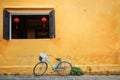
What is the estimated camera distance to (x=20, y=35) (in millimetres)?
17516

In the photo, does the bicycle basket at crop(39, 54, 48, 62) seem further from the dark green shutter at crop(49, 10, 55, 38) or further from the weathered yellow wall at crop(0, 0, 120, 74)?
the dark green shutter at crop(49, 10, 55, 38)

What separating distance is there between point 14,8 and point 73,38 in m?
3.30

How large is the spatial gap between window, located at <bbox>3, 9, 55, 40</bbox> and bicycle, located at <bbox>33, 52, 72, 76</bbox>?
1.21 meters

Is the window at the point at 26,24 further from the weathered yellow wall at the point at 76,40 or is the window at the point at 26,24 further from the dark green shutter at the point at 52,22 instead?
the weathered yellow wall at the point at 76,40

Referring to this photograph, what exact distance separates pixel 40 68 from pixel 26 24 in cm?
333

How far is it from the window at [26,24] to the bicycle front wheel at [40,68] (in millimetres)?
1463

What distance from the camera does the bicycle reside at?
16.6 m

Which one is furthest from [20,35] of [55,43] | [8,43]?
[55,43]

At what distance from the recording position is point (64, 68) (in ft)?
54.8

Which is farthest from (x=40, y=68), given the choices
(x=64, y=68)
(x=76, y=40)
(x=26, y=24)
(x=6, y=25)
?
(x=26, y=24)

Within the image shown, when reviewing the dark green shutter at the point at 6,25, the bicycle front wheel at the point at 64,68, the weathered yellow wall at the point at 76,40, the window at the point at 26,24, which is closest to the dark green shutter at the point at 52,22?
the window at the point at 26,24

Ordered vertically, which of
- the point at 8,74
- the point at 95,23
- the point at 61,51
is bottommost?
the point at 8,74

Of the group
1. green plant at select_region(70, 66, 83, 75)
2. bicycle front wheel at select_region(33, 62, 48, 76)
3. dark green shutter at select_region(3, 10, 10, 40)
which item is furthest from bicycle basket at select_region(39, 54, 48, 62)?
dark green shutter at select_region(3, 10, 10, 40)

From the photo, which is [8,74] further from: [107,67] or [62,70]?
[107,67]
